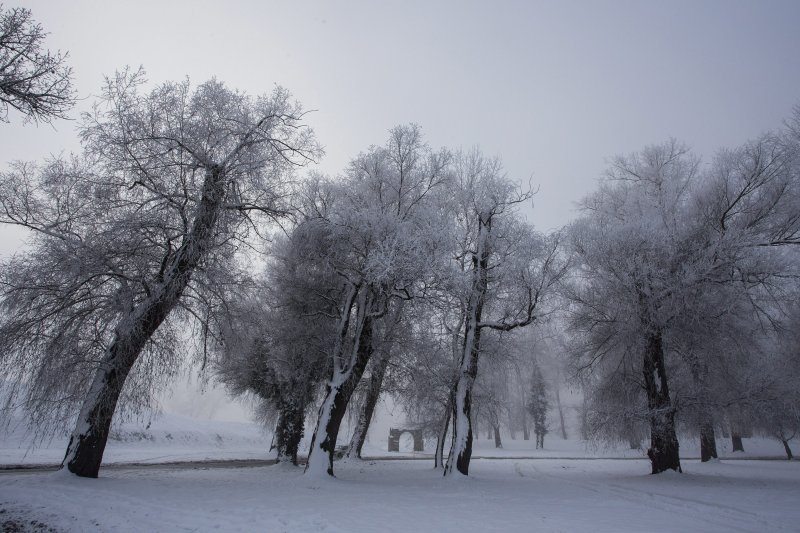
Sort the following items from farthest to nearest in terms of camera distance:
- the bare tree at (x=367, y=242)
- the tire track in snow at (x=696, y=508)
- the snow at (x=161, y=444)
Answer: the snow at (x=161, y=444)
the bare tree at (x=367, y=242)
the tire track in snow at (x=696, y=508)

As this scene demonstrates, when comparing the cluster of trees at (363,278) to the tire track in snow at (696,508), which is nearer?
the tire track in snow at (696,508)

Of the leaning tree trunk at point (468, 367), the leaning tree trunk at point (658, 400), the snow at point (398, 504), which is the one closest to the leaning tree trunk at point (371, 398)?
the leaning tree trunk at point (468, 367)

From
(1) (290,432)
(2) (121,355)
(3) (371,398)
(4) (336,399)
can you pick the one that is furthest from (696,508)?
(1) (290,432)

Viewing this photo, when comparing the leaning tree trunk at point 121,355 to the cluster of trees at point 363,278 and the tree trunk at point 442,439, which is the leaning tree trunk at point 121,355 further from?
the tree trunk at point 442,439

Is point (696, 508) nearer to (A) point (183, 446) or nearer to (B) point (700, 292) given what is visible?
(B) point (700, 292)

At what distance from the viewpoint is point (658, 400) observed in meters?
15.3

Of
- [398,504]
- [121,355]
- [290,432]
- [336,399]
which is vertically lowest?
[398,504]

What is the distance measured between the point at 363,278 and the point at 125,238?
660 centimetres

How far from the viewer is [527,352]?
19.9 metres

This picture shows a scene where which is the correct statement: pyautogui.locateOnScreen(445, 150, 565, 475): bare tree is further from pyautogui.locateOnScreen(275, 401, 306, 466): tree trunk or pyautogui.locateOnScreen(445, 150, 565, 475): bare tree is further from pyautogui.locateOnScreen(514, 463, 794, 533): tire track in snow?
pyautogui.locateOnScreen(275, 401, 306, 466): tree trunk

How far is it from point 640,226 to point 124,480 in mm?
17438

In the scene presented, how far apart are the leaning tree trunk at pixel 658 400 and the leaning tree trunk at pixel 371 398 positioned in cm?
982

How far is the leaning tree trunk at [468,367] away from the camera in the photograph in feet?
47.3

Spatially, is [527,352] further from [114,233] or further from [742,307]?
[114,233]
